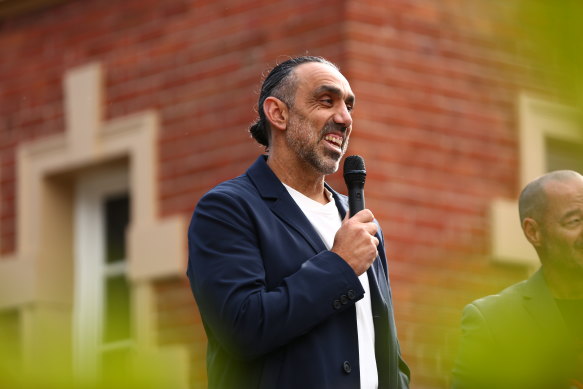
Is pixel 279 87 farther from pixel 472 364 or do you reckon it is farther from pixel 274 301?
pixel 472 364

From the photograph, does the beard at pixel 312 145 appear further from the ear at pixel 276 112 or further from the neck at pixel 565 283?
the neck at pixel 565 283

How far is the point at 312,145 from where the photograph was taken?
2.65m

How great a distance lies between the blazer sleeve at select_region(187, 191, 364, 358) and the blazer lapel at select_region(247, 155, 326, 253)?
7 centimetres

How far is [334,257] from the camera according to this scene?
7.74 ft

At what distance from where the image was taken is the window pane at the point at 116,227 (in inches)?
316

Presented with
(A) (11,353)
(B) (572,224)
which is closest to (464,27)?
(B) (572,224)

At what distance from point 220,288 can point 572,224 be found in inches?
43.9

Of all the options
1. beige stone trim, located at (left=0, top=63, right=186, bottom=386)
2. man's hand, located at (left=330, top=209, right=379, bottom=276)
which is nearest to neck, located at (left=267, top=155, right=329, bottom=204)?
man's hand, located at (left=330, top=209, right=379, bottom=276)

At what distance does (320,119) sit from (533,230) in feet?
2.46

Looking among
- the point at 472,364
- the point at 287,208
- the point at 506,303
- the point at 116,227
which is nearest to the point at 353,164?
the point at 287,208

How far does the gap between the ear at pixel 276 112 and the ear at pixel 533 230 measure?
756 millimetres

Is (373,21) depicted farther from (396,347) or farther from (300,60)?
(396,347)

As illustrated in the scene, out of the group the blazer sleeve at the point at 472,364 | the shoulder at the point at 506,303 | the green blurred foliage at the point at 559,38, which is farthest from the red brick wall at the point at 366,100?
the green blurred foliage at the point at 559,38

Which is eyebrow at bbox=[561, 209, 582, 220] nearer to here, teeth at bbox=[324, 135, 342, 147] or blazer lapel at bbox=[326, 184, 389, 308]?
blazer lapel at bbox=[326, 184, 389, 308]
